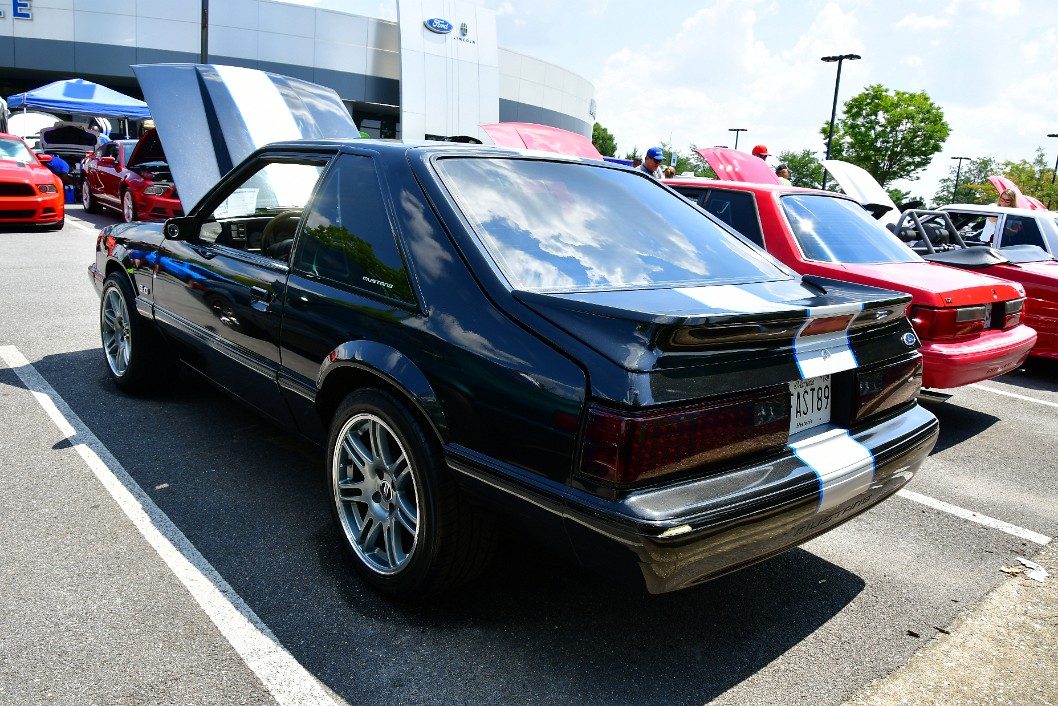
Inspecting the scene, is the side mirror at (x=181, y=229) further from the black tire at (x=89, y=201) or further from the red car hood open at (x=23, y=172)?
the black tire at (x=89, y=201)

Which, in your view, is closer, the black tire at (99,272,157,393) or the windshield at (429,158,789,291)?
the windshield at (429,158,789,291)

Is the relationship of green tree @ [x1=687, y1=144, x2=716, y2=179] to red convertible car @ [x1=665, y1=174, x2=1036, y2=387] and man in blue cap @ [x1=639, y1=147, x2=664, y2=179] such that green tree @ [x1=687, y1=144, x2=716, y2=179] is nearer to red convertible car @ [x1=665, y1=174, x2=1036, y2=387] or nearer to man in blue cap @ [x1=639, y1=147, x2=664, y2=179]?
man in blue cap @ [x1=639, y1=147, x2=664, y2=179]

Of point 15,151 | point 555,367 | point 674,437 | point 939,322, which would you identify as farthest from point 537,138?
point 15,151

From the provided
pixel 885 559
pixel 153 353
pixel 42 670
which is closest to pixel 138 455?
pixel 153 353

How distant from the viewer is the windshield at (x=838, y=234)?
17.6 ft

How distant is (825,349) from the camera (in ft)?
8.26

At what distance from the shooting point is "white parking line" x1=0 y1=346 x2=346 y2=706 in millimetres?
2316

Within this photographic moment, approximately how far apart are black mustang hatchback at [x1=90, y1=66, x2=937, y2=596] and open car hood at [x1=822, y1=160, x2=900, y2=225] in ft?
17.5

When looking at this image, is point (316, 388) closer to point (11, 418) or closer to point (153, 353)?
point (153, 353)

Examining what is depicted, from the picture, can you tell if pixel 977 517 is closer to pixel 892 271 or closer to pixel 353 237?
pixel 892 271

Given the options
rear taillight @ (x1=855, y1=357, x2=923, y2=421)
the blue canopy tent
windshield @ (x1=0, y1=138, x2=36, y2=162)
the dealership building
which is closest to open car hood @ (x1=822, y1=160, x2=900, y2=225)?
rear taillight @ (x1=855, y1=357, x2=923, y2=421)

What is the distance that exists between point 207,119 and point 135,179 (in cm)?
771

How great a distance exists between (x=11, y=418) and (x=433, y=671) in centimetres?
334

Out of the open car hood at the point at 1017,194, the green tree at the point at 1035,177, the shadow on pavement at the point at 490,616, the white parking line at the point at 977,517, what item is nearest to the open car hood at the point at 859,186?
the open car hood at the point at 1017,194
